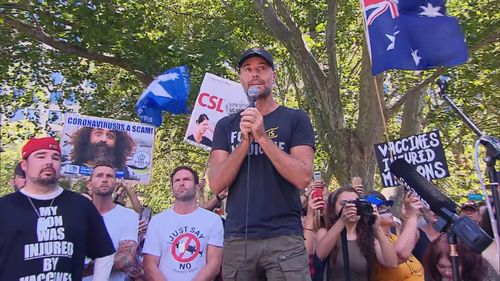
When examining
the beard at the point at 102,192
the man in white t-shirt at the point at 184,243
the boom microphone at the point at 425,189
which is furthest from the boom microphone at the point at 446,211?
the beard at the point at 102,192

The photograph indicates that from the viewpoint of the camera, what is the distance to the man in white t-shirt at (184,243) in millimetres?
4852

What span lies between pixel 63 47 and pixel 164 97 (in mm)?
4626

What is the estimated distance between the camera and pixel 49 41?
10961 millimetres

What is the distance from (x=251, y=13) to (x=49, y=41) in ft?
13.0

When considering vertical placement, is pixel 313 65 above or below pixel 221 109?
above

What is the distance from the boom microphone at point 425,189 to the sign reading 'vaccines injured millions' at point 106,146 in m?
3.97

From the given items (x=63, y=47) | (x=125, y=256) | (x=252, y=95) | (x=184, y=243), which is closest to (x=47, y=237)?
(x=125, y=256)

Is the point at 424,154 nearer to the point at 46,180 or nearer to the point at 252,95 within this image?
the point at 252,95

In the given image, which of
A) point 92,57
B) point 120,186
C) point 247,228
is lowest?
point 247,228

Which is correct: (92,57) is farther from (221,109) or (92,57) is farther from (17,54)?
→ (221,109)

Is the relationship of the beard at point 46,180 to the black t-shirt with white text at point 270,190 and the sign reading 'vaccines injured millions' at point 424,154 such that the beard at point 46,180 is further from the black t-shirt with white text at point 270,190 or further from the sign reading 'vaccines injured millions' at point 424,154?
the sign reading 'vaccines injured millions' at point 424,154

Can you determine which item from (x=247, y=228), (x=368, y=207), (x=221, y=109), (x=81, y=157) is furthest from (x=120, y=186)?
(x=247, y=228)

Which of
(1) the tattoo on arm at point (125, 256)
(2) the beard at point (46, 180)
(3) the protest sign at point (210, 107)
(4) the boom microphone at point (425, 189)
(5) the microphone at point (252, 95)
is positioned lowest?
(1) the tattoo on arm at point (125, 256)

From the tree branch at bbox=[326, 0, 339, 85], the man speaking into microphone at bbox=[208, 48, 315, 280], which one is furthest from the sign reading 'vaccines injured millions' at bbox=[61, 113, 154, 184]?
the tree branch at bbox=[326, 0, 339, 85]
